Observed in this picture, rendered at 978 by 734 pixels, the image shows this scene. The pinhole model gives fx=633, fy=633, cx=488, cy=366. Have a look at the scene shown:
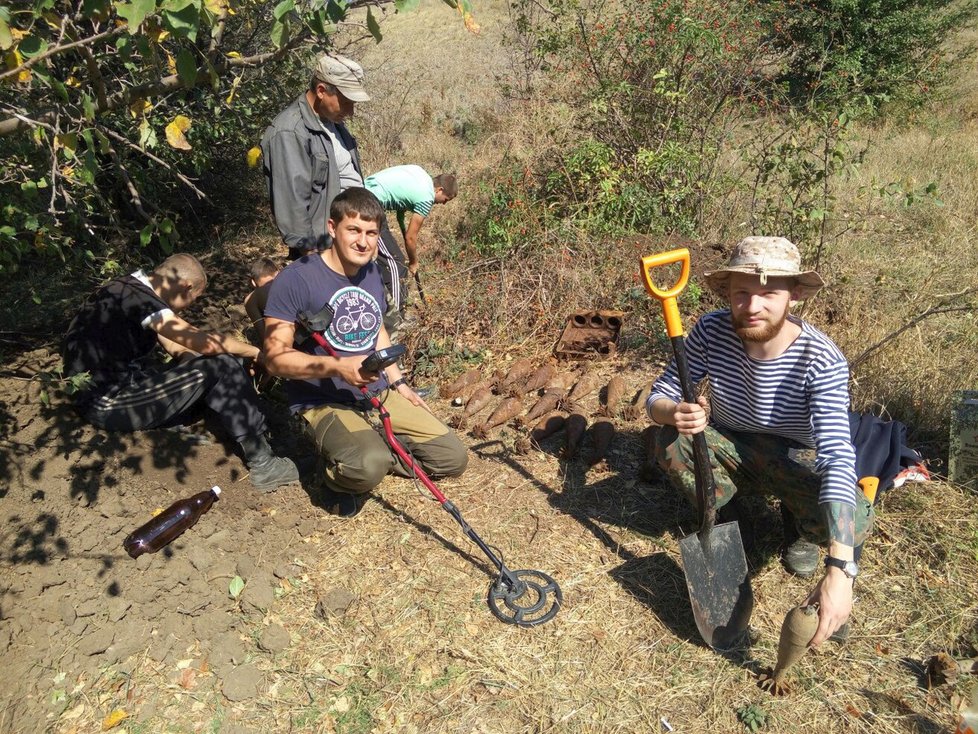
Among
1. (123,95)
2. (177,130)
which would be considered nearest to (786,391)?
(177,130)

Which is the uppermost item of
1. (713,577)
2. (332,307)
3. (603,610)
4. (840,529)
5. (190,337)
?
(332,307)

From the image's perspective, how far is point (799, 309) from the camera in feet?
15.2

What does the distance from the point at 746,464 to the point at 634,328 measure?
2.11 metres

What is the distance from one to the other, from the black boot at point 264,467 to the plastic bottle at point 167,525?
A: 0.27m

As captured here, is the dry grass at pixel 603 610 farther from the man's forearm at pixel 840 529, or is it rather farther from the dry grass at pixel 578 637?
the man's forearm at pixel 840 529

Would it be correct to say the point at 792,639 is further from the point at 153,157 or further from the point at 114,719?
the point at 153,157

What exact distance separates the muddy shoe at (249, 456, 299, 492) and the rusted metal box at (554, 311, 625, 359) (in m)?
2.13

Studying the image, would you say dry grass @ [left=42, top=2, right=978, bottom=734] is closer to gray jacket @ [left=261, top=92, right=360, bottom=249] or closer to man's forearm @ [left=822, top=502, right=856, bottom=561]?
man's forearm @ [left=822, top=502, right=856, bottom=561]

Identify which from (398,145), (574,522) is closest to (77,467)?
(574,522)

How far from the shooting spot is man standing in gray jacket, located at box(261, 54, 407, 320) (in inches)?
145

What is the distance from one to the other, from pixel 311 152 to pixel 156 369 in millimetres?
1601

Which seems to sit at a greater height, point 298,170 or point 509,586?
point 298,170

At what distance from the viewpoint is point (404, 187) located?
16.4 feet

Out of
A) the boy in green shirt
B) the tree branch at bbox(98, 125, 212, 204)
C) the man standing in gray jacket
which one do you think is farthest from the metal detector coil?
the boy in green shirt
